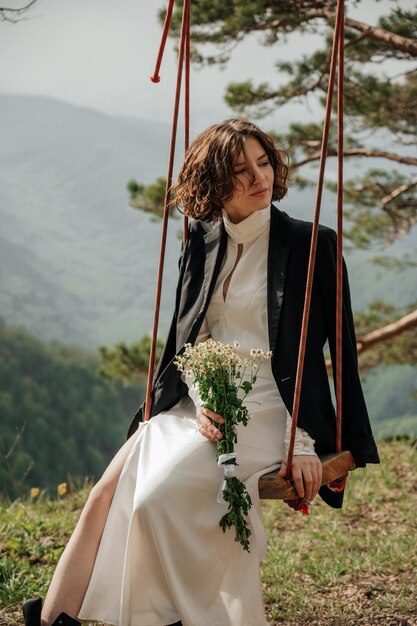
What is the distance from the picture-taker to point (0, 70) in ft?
161

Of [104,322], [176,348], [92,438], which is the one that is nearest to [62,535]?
[176,348]

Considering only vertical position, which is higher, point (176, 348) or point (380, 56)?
point (380, 56)

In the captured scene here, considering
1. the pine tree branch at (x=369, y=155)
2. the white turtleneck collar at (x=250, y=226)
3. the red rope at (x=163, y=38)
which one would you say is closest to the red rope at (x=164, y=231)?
the red rope at (x=163, y=38)

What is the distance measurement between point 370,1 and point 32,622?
4.56 metres

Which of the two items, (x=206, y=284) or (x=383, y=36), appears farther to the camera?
(x=383, y=36)

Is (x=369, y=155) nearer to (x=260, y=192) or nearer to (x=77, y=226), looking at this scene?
(x=260, y=192)

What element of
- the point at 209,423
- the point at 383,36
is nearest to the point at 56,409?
the point at 383,36

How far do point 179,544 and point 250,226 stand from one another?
982 mm

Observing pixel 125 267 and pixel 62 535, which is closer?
pixel 62 535

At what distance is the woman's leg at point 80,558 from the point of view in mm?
2418

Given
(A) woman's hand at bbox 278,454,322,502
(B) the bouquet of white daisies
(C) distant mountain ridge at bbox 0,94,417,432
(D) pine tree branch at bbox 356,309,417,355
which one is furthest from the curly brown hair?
(C) distant mountain ridge at bbox 0,94,417,432

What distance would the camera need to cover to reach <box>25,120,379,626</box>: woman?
7.73ft

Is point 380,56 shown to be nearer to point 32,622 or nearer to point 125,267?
point 32,622

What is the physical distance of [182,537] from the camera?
2.34m
